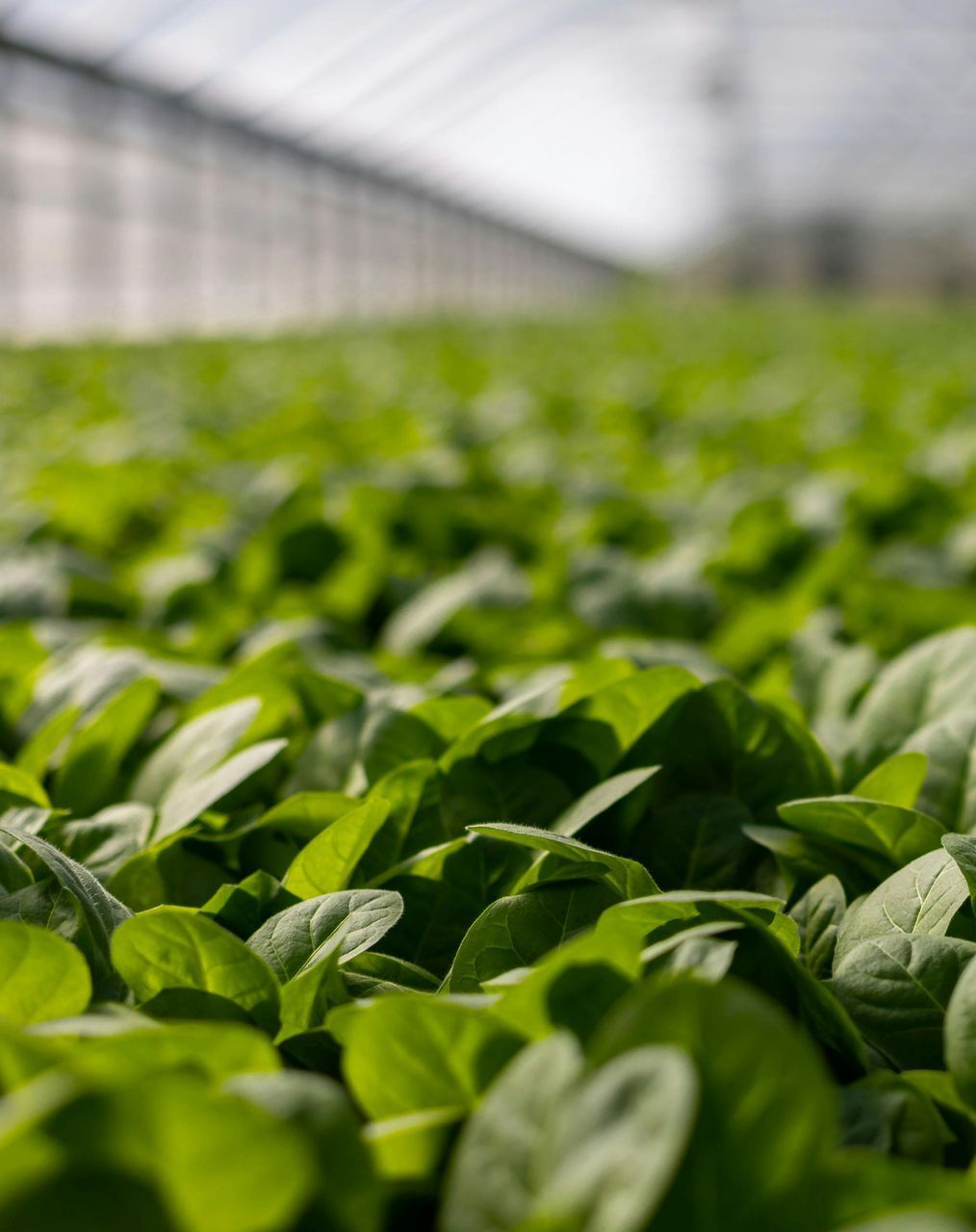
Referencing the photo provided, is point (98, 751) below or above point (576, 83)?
below

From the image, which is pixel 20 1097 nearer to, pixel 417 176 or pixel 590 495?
pixel 590 495

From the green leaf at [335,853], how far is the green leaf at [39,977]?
187mm

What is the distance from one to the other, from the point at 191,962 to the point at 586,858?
0.22 metres

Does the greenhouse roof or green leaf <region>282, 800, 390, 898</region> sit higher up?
the greenhouse roof

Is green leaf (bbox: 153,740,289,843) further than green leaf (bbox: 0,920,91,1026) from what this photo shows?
Yes

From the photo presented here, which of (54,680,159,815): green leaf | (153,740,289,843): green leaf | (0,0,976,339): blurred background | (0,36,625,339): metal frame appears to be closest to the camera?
(153,740,289,843): green leaf

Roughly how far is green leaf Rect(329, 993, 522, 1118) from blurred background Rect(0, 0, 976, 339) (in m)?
9.04

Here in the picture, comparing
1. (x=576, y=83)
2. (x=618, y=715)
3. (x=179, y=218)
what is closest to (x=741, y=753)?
(x=618, y=715)

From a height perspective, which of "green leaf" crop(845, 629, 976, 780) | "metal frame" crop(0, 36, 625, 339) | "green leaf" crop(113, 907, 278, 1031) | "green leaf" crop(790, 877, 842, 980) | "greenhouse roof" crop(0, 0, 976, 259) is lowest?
"green leaf" crop(790, 877, 842, 980)

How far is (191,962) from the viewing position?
674 mm

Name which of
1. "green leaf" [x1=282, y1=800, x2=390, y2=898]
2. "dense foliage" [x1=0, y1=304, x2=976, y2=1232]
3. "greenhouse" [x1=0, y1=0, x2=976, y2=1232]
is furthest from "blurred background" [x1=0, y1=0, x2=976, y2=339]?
"green leaf" [x1=282, y1=800, x2=390, y2=898]

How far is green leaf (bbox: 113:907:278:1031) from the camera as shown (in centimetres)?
67

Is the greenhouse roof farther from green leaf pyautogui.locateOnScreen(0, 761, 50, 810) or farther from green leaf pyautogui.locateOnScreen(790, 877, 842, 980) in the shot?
green leaf pyautogui.locateOnScreen(790, 877, 842, 980)

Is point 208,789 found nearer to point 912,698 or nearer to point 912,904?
point 912,904
